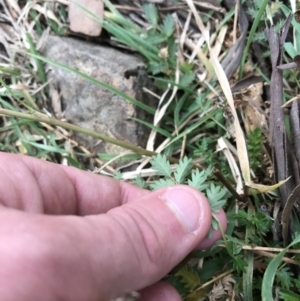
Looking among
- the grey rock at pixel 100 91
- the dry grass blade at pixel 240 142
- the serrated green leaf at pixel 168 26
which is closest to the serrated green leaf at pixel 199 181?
the dry grass blade at pixel 240 142

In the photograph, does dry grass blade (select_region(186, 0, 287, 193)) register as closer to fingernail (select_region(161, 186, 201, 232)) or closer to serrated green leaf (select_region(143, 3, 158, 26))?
fingernail (select_region(161, 186, 201, 232))

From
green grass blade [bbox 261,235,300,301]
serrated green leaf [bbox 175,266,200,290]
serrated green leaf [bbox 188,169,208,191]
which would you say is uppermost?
serrated green leaf [bbox 188,169,208,191]

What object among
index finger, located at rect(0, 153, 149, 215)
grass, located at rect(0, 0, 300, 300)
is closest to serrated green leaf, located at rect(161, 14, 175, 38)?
grass, located at rect(0, 0, 300, 300)

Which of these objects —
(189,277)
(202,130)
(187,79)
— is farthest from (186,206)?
(187,79)

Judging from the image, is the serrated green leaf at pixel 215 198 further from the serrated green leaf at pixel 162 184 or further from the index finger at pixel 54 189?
the index finger at pixel 54 189

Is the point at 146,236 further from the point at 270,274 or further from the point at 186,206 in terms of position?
the point at 270,274

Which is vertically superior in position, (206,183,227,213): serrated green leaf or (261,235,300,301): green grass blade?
(206,183,227,213): serrated green leaf

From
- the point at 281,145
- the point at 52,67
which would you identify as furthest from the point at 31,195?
the point at 52,67

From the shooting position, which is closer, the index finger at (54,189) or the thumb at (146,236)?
the thumb at (146,236)
